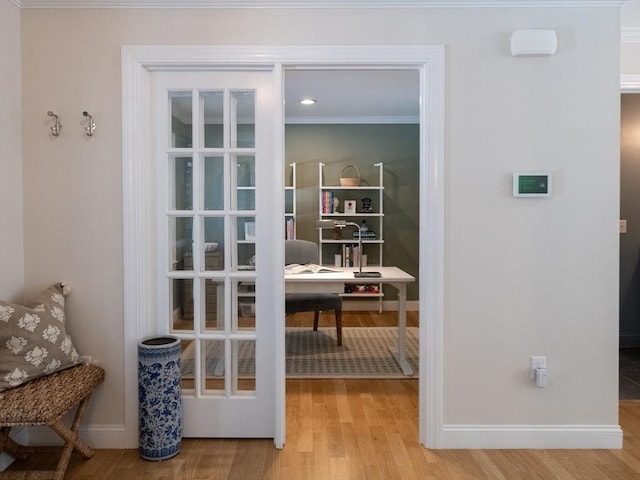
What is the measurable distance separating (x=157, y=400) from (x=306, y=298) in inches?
84.4

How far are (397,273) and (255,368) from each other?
6.17 ft

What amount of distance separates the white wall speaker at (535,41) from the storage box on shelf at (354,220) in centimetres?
365

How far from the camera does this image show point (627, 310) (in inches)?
180

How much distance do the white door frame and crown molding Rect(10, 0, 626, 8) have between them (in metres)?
0.21

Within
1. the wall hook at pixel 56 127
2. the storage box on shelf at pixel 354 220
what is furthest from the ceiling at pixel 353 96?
the wall hook at pixel 56 127

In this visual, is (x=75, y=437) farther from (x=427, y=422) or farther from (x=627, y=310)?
(x=627, y=310)

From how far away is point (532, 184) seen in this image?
2525 millimetres

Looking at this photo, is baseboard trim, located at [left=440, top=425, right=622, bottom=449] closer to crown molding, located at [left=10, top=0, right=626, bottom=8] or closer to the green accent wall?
crown molding, located at [left=10, top=0, right=626, bottom=8]

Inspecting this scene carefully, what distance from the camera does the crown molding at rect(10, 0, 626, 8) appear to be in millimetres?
2494

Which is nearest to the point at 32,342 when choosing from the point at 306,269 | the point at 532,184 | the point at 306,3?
the point at 306,3

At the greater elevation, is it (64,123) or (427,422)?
(64,123)

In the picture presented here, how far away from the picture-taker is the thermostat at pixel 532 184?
2525 millimetres

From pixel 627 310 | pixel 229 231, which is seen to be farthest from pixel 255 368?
pixel 627 310

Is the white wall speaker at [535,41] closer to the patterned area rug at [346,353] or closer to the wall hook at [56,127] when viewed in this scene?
the patterned area rug at [346,353]
